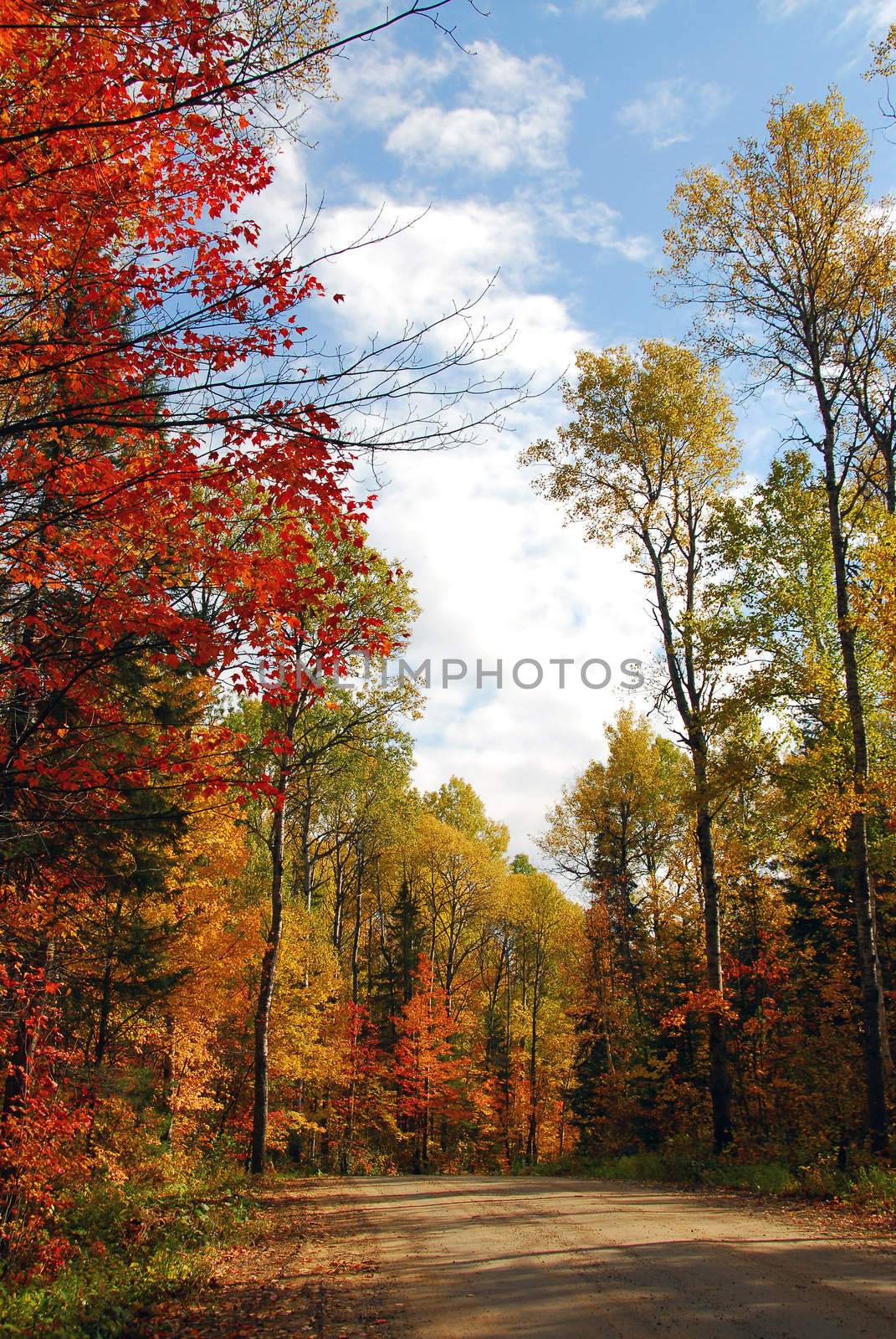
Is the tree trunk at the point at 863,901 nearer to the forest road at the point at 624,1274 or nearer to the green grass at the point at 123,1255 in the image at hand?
the forest road at the point at 624,1274

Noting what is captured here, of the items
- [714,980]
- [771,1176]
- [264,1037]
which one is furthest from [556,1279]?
[264,1037]

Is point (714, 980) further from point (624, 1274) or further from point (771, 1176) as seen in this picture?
point (624, 1274)

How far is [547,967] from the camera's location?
32.3 metres

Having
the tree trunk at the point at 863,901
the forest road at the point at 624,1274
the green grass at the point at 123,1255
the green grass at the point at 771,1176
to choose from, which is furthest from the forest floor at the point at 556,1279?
the tree trunk at the point at 863,901

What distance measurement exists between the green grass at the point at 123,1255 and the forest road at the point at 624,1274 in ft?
4.60

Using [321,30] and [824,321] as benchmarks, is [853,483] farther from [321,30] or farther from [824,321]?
[321,30]

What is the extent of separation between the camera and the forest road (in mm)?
4402

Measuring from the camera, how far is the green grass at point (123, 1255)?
5.26m

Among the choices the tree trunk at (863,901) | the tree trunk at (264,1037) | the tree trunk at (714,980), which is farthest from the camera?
the tree trunk at (264,1037)

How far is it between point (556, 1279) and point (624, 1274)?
1.52ft

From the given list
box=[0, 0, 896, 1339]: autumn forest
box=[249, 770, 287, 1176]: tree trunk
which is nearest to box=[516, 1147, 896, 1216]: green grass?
box=[0, 0, 896, 1339]: autumn forest

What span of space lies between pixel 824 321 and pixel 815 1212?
446 inches

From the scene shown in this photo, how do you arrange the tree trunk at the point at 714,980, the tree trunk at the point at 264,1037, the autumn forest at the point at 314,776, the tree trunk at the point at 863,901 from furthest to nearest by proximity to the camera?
the tree trunk at the point at 264,1037
the tree trunk at the point at 714,980
the tree trunk at the point at 863,901
the autumn forest at the point at 314,776

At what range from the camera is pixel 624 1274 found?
547 centimetres
